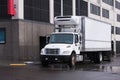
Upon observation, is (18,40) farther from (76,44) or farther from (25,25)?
(76,44)

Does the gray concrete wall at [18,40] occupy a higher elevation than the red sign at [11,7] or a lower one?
lower

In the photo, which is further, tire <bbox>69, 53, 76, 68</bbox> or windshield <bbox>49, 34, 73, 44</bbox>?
windshield <bbox>49, 34, 73, 44</bbox>

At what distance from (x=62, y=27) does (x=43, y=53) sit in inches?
149

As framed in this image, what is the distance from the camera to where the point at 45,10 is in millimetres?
45219

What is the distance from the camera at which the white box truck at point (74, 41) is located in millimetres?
26609

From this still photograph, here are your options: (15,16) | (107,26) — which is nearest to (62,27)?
(107,26)

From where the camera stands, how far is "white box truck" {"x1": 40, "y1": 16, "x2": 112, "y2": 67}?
87.3 feet

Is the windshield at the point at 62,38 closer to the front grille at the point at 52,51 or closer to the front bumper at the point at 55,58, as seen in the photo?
the front grille at the point at 52,51

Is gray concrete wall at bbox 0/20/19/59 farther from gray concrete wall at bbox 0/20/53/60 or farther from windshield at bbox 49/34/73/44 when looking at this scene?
windshield at bbox 49/34/73/44

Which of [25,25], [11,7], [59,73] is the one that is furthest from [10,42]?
[59,73]

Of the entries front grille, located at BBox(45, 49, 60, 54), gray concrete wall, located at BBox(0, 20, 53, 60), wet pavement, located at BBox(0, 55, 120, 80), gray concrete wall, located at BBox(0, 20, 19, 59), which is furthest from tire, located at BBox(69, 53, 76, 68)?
gray concrete wall, located at BBox(0, 20, 19, 59)

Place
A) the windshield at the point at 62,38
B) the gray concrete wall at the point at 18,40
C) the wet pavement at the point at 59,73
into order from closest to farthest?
the wet pavement at the point at 59,73 → the windshield at the point at 62,38 → the gray concrete wall at the point at 18,40

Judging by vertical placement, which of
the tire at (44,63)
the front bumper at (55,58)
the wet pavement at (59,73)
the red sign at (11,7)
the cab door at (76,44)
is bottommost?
the wet pavement at (59,73)

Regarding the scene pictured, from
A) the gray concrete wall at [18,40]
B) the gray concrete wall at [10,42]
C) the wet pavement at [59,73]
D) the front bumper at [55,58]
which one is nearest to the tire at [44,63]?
the front bumper at [55,58]
